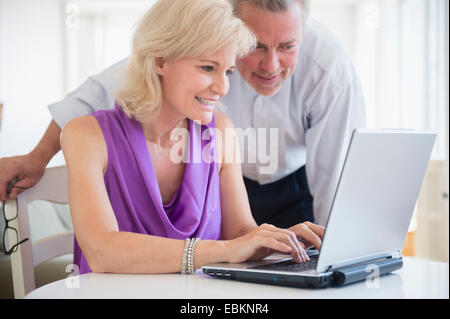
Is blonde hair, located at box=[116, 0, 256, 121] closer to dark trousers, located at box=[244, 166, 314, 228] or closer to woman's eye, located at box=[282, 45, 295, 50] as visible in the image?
woman's eye, located at box=[282, 45, 295, 50]

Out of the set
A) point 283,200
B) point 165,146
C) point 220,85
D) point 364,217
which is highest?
point 220,85

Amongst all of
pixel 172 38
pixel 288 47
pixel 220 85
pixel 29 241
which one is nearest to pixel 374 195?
pixel 220 85

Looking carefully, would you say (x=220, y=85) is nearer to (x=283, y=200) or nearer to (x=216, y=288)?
(x=216, y=288)

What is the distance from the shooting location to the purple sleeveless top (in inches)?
52.2

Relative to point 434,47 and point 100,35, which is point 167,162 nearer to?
point 434,47

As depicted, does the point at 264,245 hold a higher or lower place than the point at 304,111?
lower

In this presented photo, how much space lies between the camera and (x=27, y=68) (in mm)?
5770

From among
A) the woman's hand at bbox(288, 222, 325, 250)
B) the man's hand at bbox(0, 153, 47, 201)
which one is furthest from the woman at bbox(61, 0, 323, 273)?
the man's hand at bbox(0, 153, 47, 201)

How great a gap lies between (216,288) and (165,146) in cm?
63

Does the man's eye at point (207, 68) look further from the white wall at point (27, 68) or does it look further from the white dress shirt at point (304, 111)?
the white wall at point (27, 68)

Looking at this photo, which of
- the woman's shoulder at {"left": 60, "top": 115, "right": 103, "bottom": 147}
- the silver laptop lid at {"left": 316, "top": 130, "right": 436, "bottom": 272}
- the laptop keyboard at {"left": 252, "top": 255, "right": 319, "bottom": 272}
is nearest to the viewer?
the silver laptop lid at {"left": 316, "top": 130, "right": 436, "bottom": 272}

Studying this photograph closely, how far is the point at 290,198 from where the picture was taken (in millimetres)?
2150

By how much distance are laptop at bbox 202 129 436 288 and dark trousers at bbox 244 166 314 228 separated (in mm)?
1057

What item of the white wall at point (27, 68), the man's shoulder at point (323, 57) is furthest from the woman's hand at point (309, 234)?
the white wall at point (27, 68)
